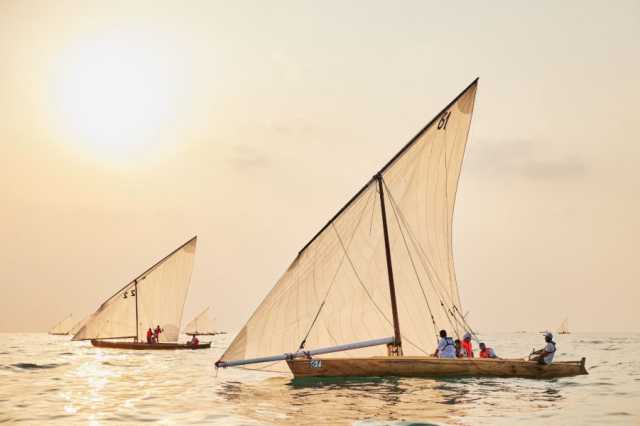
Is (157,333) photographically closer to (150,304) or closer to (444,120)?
(150,304)

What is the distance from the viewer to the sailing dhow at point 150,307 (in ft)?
248

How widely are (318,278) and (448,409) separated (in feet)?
33.0

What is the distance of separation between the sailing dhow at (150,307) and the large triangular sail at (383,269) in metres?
47.7

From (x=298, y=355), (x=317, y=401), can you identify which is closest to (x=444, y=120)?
(x=298, y=355)

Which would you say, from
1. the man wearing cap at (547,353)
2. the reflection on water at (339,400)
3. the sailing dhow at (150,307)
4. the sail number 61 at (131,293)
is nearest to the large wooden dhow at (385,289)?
the man wearing cap at (547,353)

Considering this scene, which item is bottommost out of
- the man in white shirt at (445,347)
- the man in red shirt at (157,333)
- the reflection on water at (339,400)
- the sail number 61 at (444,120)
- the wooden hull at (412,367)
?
the reflection on water at (339,400)

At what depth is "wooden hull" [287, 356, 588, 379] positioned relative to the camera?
28.0 m

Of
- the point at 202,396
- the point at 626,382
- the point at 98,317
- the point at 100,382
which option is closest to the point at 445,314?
the point at 626,382

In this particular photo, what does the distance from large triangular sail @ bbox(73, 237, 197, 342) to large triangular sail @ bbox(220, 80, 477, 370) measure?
157 ft

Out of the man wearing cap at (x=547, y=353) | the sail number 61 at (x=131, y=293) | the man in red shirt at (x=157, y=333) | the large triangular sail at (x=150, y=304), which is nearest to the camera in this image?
the man wearing cap at (x=547, y=353)

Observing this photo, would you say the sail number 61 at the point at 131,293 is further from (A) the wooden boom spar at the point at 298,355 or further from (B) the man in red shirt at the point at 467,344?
(B) the man in red shirt at the point at 467,344

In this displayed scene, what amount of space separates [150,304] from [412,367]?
178 feet

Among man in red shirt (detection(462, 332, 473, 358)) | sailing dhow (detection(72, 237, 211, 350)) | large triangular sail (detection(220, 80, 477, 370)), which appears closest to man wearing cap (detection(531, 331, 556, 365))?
man in red shirt (detection(462, 332, 473, 358))

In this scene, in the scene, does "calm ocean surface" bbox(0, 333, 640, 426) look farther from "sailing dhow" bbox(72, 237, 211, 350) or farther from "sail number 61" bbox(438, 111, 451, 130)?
"sailing dhow" bbox(72, 237, 211, 350)
